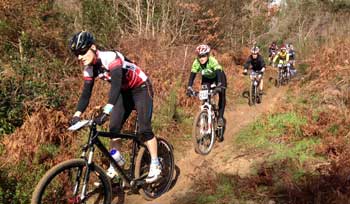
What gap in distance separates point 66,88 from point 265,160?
15.4 feet

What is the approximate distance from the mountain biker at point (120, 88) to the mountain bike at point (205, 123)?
2.02 meters

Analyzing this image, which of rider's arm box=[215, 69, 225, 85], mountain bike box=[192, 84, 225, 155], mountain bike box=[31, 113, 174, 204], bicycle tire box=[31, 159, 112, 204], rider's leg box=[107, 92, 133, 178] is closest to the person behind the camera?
bicycle tire box=[31, 159, 112, 204]

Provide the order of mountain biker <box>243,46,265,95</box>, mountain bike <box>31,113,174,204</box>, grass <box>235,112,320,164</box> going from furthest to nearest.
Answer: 1. mountain biker <box>243,46,265,95</box>
2. grass <box>235,112,320,164</box>
3. mountain bike <box>31,113,174,204</box>

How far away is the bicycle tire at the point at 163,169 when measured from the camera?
516cm

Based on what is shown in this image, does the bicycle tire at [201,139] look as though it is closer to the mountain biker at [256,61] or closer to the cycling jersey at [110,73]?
the cycling jersey at [110,73]

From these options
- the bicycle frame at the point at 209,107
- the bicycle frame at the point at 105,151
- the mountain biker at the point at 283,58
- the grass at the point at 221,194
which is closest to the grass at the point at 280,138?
the bicycle frame at the point at 209,107

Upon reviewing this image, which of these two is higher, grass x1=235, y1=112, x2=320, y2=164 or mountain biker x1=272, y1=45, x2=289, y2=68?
mountain biker x1=272, y1=45, x2=289, y2=68

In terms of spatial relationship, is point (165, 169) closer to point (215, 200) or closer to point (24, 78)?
point (215, 200)

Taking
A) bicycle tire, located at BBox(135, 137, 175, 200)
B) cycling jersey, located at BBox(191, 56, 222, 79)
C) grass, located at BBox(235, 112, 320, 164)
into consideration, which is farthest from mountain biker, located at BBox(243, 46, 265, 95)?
bicycle tire, located at BBox(135, 137, 175, 200)

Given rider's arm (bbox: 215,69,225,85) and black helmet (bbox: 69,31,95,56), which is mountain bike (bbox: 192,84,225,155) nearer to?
rider's arm (bbox: 215,69,225,85)

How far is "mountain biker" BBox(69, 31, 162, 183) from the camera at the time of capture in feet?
13.9

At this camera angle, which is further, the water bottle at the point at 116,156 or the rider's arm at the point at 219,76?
the rider's arm at the point at 219,76

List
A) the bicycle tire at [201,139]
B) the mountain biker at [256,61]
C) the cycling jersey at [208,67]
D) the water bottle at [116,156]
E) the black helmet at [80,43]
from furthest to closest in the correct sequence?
the mountain biker at [256,61] < the cycling jersey at [208,67] < the bicycle tire at [201,139] < the water bottle at [116,156] < the black helmet at [80,43]

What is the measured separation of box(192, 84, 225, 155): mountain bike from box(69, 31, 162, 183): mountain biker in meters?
2.02
